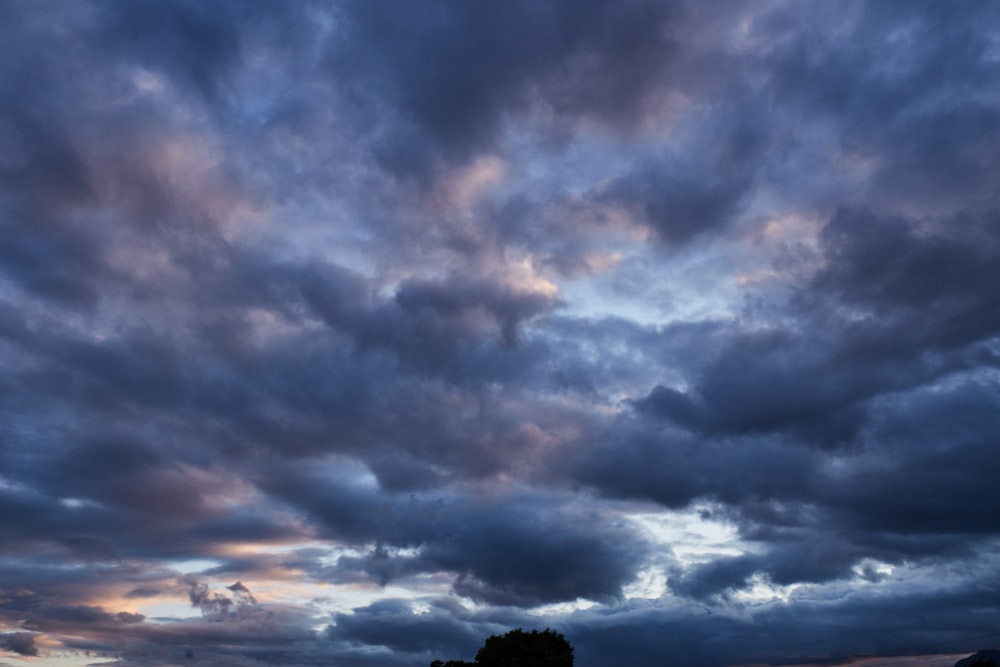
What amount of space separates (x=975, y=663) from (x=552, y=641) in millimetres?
45614

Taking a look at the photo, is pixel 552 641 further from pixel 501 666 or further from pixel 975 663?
pixel 975 663

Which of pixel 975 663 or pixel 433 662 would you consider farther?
pixel 433 662

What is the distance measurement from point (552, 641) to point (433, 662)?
49.1ft

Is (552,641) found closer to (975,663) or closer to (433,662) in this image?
(433,662)

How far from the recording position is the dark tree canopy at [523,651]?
10894 centimetres

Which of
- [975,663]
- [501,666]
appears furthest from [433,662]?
[975,663]

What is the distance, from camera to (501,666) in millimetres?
109188

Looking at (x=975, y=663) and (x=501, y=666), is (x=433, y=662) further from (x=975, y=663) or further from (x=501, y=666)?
(x=975, y=663)

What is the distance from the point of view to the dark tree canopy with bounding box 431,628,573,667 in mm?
108938

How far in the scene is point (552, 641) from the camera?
112312 millimetres

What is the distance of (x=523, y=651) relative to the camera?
11106cm

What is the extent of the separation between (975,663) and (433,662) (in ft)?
196

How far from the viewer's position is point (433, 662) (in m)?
114

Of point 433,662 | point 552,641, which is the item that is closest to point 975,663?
point 552,641
